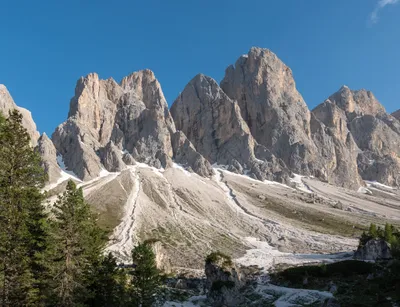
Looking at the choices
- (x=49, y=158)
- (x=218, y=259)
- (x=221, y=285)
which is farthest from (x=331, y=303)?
(x=49, y=158)

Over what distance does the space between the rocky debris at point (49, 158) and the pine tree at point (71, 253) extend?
119m

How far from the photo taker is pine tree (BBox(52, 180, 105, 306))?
29.6 m

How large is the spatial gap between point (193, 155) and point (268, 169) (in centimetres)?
4097

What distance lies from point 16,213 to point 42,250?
8.26 m

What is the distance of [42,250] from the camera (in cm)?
3225

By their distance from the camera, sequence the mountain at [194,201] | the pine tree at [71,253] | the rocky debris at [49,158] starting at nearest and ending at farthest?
the pine tree at [71,253], the mountain at [194,201], the rocky debris at [49,158]

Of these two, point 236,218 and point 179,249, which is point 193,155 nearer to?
point 236,218

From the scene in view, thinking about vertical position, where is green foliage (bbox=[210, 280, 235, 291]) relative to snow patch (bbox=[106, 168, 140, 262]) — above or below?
below

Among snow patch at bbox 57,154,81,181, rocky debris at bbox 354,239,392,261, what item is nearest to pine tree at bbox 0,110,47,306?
rocky debris at bbox 354,239,392,261

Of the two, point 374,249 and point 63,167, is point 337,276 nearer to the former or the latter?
point 374,249

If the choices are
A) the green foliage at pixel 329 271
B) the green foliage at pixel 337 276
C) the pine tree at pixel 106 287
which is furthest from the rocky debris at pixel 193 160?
the pine tree at pixel 106 287

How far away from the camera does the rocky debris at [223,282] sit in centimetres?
4644

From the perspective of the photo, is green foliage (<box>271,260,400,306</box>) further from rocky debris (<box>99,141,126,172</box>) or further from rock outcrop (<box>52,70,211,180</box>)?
rocky debris (<box>99,141,126,172</box>)

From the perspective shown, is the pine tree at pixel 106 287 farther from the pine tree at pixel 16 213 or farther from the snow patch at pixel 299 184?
the snow patch at pixel 299 184
